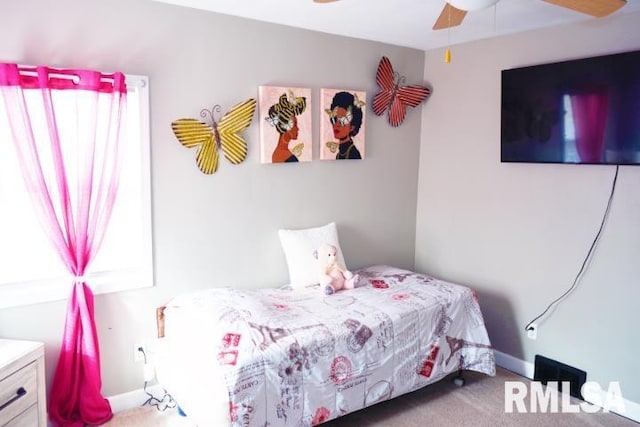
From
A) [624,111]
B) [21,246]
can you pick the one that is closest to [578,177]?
[624,111]

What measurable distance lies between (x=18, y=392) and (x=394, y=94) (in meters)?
2.97

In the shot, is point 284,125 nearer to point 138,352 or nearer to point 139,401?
point 138,352

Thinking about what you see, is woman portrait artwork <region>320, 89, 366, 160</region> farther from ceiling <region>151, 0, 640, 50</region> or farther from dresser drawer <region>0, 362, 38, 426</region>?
dresser drawer <region>0, 362, 38, 426</region>

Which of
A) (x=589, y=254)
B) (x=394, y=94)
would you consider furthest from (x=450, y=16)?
(x=589, y=254)

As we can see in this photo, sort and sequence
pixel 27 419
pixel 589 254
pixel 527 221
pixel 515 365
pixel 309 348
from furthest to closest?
pixel 515 365 < pixel 527 221 < pixel 589 254 < pixel 309 348 < pixel 27 419

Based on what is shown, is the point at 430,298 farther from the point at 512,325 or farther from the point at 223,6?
the point at 223,6

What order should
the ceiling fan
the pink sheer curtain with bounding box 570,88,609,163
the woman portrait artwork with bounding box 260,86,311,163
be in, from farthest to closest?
the woman portrait artwork with bounding box 260,86,311,163 → the pink sheer curtain with bounding box 570,88,609,163 → the ceiling fan

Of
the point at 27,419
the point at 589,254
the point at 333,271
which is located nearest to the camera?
the point at 27,419

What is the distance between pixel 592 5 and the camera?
2.03 metres

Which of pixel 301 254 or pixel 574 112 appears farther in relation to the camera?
pixel 301 254

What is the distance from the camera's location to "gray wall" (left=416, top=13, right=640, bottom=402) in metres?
2.79

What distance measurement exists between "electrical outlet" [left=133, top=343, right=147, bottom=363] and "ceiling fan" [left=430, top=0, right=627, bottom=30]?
7.79ft

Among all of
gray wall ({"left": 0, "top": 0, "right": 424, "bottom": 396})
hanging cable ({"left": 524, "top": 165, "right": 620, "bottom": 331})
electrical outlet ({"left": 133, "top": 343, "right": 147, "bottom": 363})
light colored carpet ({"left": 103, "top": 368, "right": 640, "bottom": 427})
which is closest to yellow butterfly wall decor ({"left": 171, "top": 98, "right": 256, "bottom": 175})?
gray wall ({"left": 0, "top": 0, "right": 424, "bottom": 396})

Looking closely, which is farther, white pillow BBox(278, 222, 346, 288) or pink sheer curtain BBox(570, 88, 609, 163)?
white pillow BBox(278, 222, 346, 288)
